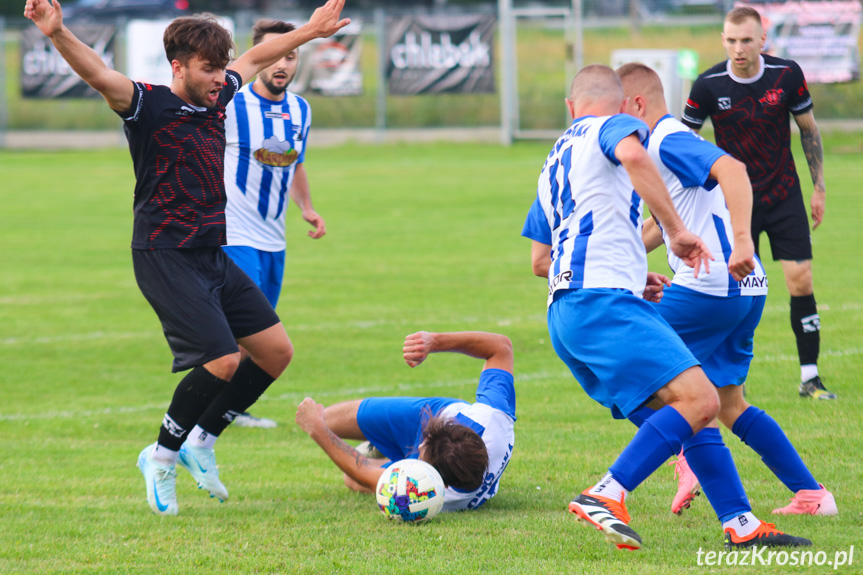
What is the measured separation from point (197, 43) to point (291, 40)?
653 millimetres

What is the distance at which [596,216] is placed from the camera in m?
4.20

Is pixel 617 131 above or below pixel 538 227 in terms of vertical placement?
above

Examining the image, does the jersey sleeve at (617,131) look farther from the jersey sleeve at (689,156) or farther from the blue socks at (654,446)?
the blue socks at (654,446)

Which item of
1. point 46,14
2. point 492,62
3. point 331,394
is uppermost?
point 46,14

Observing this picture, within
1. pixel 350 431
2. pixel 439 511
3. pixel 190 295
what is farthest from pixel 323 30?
pixel 439 511

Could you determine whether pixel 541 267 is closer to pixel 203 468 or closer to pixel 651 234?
pixel 651 234

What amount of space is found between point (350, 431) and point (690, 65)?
70.5 ft

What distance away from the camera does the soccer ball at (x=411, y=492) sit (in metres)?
4.67

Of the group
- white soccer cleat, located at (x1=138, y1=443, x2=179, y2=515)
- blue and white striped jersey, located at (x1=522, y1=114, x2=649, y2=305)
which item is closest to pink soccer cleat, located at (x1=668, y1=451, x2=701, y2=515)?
blue and white striped jersey, located at (x1=522, y1=114, x2=649, y2=305)

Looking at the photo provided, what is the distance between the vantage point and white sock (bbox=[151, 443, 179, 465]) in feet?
16.4

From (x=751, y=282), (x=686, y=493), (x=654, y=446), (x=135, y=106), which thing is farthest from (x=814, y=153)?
(x=135, y=106)

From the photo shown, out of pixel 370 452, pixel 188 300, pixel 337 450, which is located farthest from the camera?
pixel 370 452

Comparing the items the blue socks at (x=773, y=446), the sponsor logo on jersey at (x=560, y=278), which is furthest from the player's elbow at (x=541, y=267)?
the blue socks at (x=773, y=446)

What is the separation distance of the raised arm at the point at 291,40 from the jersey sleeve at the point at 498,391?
1.87 m
